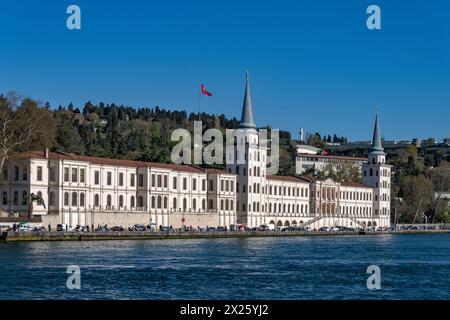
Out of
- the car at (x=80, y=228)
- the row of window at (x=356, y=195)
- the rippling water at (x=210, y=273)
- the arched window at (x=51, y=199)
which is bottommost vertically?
the rippling water at (x=210, y=273)

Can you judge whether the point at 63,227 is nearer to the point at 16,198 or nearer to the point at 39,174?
the point at 16,198

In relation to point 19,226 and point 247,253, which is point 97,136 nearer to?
point 19,226

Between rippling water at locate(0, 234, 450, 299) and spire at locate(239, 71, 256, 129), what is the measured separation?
5369 cm

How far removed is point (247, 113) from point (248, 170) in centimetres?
826

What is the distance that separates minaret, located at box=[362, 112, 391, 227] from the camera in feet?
568

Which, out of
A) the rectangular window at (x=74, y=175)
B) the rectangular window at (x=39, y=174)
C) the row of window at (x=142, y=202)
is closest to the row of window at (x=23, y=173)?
the rectangular window at (x=39, y=174)

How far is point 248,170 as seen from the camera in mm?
136375

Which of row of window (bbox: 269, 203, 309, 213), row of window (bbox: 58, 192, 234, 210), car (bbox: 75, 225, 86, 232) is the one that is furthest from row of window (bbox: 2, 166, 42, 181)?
row of window (bbox: 269, 203, 309, 213)

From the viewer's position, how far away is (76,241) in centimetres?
9181

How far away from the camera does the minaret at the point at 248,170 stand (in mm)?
136125

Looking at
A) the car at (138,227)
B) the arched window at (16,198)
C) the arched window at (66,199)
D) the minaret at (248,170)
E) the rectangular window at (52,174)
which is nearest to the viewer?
the arched window at (16,198)

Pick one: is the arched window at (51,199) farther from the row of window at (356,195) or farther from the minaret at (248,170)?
the row of window at (356,195)

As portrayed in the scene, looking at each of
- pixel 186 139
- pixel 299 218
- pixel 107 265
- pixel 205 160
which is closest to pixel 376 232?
pixel 299 218

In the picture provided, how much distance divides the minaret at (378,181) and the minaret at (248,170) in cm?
3965
